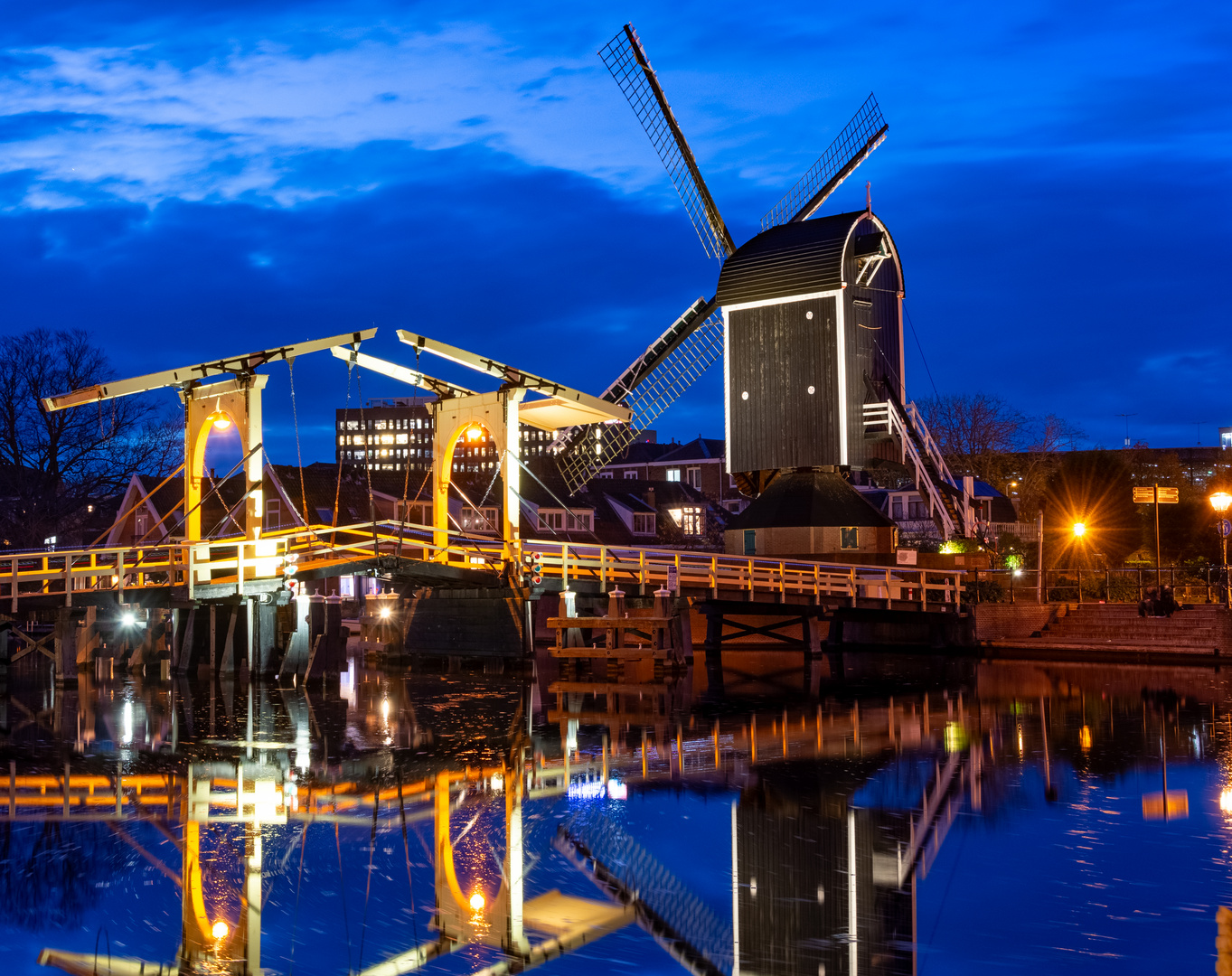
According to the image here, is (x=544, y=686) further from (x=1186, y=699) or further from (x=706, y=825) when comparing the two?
(x=706, y=825)

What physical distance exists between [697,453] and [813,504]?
209 ft

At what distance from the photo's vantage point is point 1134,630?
127ft

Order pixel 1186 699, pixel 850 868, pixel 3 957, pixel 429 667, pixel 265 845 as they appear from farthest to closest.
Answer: pixel 429 667 < pixel 1186 699 < pixel 265 845 < pixel 850 868 < pixel 3 957

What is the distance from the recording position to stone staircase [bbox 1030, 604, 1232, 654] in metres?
37.0

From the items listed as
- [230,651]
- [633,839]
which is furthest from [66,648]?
[633,839]

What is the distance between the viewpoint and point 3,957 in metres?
8.92

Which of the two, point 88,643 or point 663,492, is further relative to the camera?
point 663,492

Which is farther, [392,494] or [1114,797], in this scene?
[392,494]

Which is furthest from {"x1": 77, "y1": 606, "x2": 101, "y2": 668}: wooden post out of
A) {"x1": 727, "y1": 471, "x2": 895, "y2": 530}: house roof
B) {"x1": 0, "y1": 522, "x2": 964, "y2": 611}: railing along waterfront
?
{"x1": 727, "y1": 471, "x2": 895, "y2": 530}: house roof

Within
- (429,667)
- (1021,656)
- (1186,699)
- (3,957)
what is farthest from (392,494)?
(3,957)

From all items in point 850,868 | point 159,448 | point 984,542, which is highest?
point 159,448

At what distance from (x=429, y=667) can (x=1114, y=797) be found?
26046mm

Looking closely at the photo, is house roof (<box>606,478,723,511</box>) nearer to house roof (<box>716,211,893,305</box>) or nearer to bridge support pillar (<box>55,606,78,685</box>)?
house roof (<box>716,211,893,305</box>)

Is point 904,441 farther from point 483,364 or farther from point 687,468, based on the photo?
point 687,468
